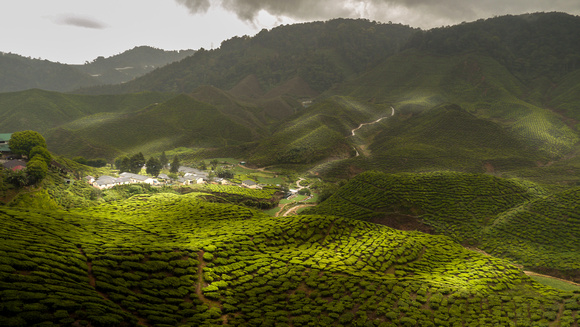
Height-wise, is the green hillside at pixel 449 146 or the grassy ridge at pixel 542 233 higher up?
the green hillside at pixel 449 146

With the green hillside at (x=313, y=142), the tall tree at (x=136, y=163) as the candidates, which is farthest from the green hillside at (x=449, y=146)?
the tall tree at (x=136, y=163)

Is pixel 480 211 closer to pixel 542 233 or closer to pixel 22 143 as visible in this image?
pixel 542 233

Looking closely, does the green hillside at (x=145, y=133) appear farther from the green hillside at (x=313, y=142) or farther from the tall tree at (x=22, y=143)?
the tall tree at (x=22, y=143)

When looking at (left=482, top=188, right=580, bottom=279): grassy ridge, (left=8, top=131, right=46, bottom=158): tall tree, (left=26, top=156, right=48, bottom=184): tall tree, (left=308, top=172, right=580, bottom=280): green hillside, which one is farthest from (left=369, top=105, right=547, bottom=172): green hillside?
(left=8, top=131, right=46, bottom=158): tall tree

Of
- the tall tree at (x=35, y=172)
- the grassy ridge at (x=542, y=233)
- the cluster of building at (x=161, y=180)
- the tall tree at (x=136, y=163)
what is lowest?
the grassy ridge at (x=542, y=233)

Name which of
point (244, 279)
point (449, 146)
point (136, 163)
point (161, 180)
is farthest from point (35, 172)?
point (449, 146)

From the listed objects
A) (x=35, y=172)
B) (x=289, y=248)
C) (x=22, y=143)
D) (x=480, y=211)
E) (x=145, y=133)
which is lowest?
(x=480, y=211)

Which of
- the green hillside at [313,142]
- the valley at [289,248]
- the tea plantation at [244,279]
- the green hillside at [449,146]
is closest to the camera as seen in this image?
the tea plantation at [244,279]
